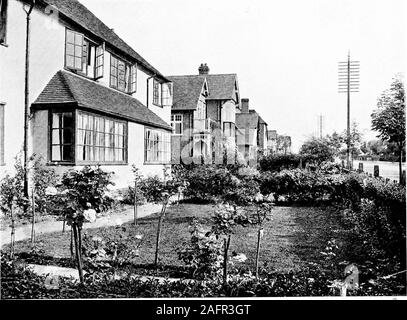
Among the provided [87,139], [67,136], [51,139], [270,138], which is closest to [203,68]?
[51,139]

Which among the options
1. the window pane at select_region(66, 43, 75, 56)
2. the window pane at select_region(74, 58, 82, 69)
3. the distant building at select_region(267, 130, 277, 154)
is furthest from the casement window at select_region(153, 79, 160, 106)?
the window pane at select_region(66, 43, 75, 56)

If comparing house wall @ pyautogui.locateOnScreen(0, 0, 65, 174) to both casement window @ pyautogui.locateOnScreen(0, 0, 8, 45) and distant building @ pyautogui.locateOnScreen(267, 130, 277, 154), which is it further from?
distant building @ pyautogui.locateOnScreen(267, 130, 277, 154)

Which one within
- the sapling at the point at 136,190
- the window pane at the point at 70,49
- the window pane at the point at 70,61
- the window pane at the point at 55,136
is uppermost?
the window pane at the point at 70,49

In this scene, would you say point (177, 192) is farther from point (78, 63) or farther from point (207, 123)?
point (78, 63)

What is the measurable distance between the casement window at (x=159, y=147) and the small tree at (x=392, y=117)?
4039 millimetres

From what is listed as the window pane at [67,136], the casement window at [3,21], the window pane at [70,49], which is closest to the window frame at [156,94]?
the window pane at [70,49]

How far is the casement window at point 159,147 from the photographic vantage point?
25.5ft

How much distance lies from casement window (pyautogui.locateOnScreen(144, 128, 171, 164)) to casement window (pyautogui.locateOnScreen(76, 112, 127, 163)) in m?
0.87

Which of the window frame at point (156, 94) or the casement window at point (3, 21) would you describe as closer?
the casement window at point (3, 21)

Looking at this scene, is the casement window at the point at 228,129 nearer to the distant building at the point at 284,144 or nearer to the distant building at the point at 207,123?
the distant building at the point at 207,123

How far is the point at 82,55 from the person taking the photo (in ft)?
27.7

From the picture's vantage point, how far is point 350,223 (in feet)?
22.1

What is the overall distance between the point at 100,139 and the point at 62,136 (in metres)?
1.78
